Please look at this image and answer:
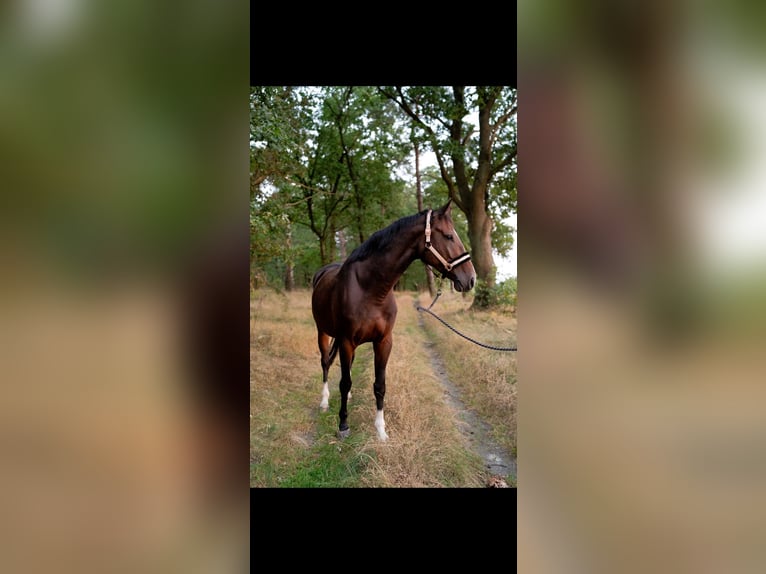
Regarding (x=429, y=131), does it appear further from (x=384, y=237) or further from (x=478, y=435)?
(x=478, y=435)

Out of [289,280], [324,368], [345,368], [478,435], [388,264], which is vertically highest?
[388,264]

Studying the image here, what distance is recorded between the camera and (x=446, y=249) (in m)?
2.79

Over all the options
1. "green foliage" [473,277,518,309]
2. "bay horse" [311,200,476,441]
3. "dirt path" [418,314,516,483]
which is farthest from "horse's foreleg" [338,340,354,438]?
"green foliage" [473,277,518,309]

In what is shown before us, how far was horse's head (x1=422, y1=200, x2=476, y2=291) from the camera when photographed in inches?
109

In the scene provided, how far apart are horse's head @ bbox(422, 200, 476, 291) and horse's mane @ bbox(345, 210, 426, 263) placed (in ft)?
0.50

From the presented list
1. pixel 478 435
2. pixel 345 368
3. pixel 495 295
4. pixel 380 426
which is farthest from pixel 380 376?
pixel 495 295

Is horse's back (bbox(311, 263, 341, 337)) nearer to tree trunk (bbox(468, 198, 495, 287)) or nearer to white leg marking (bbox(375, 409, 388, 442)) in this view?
white leg marking (bbox(375, 409, 388, 442))
